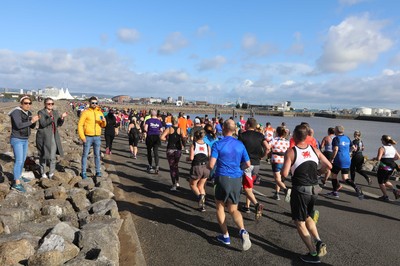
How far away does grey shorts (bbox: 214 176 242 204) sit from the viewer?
477cm

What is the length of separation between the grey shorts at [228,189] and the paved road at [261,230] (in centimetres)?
80

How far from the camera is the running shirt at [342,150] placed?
8359 millimetres

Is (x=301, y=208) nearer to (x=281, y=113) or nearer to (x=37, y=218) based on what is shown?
(x=37, y=218)

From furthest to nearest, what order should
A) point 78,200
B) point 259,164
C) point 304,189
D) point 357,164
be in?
1. point 357,164
2. point 259,164
3. point 78,200
4. point 304,189

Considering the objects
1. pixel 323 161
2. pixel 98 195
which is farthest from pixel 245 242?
pixel 98 195

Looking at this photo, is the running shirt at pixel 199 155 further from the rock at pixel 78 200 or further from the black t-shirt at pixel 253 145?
the rock at pixel 78 200

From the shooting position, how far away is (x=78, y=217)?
5430 mm

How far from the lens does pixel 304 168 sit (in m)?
4.52

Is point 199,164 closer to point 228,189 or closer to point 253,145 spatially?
point 253,145

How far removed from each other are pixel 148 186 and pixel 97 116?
→ 2332 millimetres

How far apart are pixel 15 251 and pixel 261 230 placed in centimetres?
382

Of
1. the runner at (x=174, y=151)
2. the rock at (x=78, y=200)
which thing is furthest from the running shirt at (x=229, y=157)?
the runner at (x=174, y=151)

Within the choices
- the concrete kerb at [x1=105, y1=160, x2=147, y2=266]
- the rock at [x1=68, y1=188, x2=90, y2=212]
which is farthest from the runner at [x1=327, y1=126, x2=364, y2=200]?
the rock at [x1=68, y1=188, x2=90, y2=212]

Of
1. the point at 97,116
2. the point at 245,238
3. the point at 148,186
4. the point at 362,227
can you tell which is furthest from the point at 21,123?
the point at 362,227
